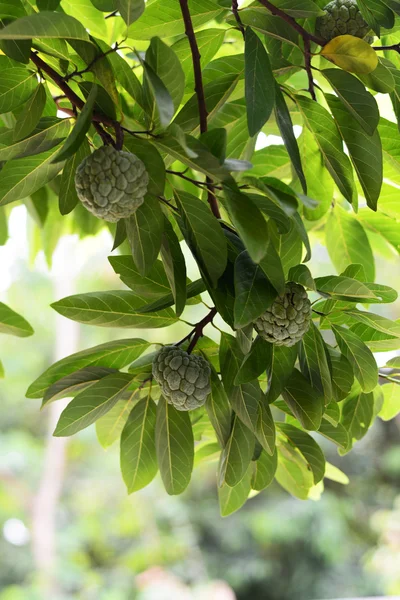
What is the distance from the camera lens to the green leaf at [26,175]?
1.44 feet

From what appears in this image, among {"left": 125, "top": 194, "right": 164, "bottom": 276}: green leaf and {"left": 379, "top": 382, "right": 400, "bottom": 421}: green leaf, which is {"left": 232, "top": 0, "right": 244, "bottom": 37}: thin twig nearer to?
{"left": 125, "top": 194, "right": 164, "bottom": 276}: green leaf

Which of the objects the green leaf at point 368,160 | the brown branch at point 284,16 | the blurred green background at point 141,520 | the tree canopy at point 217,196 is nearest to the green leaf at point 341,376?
the tree canopy at point 217,196

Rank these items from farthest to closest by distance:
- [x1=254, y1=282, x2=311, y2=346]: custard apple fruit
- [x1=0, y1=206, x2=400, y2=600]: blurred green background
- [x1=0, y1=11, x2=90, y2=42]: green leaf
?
[x1=0, y1=206, x2=400, y2=600]: blurred green background, [x1=254, y1=282, x2=311, y2=346]: custard apple fruit, [x1=0, y1=11, x2=90, y2=42]: green leaf

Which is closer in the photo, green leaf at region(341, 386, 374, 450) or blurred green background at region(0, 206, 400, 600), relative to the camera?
green leaf at region(341, 386, 374, 450)

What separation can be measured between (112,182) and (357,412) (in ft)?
1.01

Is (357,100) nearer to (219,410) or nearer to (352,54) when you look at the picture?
(352,54)

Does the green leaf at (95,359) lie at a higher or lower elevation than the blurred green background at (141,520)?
higher

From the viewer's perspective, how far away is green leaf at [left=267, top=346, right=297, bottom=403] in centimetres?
42

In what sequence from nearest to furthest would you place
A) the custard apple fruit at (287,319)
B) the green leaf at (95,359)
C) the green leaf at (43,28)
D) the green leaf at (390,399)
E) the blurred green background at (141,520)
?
the green leaf at (43,28) → the custard apple fruit at (287,319) → the green leaf at (95,359) → the green leaf at (390,399) → the blurred green background at (141,520)

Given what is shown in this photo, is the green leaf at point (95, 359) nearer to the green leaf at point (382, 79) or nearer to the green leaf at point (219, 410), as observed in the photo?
the green leaf at point (219, 410)

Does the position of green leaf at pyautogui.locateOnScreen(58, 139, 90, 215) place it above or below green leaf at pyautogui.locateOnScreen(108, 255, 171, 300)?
above

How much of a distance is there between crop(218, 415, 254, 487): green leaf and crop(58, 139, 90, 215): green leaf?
0.18 meters

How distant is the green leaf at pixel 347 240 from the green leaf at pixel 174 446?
28 centimetres

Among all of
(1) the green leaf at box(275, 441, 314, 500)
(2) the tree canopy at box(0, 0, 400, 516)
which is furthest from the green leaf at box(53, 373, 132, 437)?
(1) the green leaf at box(275, 441, 314, 500)
